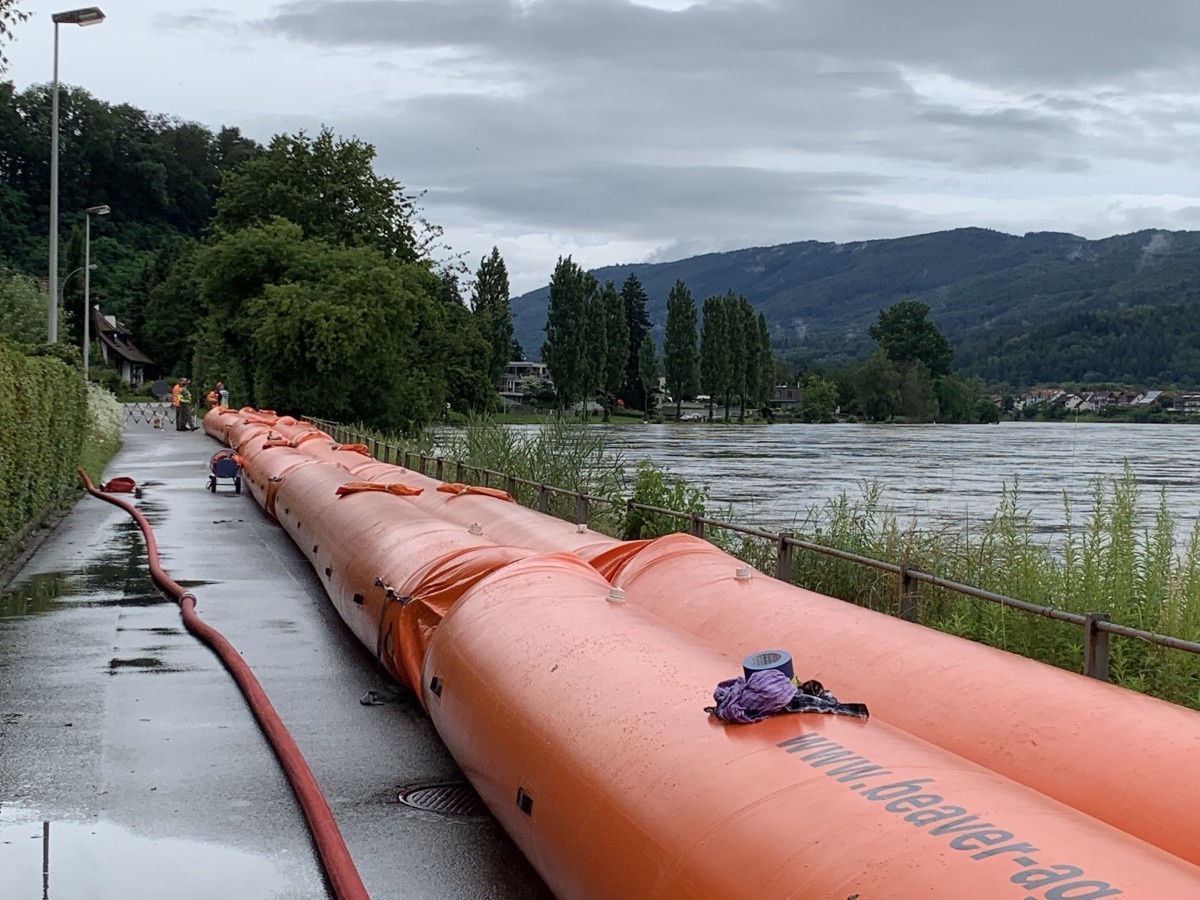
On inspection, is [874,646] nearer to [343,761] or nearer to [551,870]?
[551,870]

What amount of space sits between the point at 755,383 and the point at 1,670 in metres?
122

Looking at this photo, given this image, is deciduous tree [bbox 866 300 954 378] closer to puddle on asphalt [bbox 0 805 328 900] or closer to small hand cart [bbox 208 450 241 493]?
small hand cart [bbox 208 450 241 493]

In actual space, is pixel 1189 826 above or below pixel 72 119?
below

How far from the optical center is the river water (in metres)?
27.0

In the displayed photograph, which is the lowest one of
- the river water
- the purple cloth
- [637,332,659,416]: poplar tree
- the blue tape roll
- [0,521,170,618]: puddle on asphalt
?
the river water

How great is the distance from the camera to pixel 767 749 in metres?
4.28

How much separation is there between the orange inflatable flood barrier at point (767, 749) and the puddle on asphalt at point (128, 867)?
3.14ft

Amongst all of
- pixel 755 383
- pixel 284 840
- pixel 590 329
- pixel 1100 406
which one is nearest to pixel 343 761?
pixel 284 840

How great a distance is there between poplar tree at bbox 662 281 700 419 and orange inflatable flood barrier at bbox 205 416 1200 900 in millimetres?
121864

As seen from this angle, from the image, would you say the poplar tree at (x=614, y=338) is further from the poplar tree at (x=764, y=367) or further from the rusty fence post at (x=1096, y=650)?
the rusty fence post at (x=1096, y=650)

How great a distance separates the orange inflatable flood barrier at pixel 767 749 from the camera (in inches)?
138

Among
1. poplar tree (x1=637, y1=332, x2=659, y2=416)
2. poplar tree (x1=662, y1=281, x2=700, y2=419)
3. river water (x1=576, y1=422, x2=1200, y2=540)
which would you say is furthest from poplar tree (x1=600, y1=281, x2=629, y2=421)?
river water (x1=576, y1=422, x2=1200, y2=540)

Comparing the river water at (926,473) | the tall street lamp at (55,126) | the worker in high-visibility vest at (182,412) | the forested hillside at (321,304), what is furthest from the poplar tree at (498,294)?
the tall street lamp at (55,126)

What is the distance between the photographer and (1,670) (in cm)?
973
